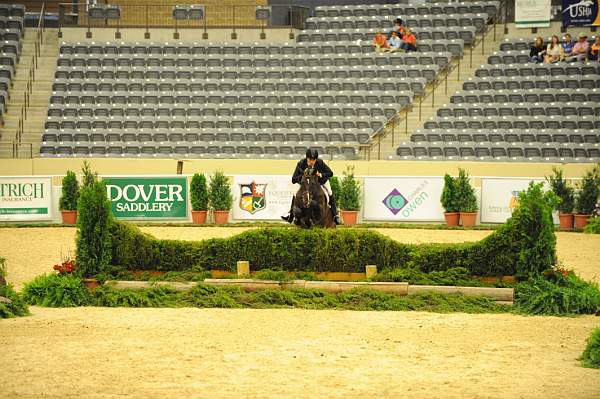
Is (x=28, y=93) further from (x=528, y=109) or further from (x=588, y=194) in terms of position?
(x=588, y=194)

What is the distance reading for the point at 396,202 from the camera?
94.9 feet

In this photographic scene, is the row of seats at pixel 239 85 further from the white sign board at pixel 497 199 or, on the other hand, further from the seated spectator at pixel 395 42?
the white sign board at pixel 497 199

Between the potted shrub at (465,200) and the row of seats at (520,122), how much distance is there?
489 centimetres

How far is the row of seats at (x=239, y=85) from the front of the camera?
3519 centimetres

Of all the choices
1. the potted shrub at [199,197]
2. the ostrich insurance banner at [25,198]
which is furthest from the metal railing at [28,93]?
the potted shrub at [199,197]

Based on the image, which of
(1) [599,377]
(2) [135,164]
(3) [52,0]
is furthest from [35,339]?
(3) [52,0]

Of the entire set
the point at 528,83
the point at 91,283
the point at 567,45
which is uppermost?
the point at 567,45

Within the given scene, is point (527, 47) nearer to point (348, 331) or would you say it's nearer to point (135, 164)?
point (135, 164)

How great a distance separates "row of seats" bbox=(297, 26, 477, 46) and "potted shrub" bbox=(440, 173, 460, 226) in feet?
33.1

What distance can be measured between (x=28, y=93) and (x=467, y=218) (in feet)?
55.5

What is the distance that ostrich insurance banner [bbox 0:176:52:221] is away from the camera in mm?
28797

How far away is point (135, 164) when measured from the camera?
31.9 metres

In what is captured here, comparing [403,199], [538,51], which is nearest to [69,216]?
[403,199]

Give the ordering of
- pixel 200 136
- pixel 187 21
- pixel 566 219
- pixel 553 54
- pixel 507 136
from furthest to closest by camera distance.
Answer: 1. pixel 187 21
2. pixel 553 54
3. pixel 200 136
4. pixel 507 136
5. pixel 566 219
